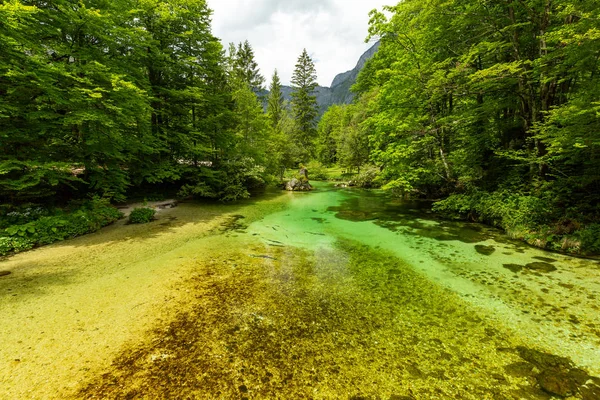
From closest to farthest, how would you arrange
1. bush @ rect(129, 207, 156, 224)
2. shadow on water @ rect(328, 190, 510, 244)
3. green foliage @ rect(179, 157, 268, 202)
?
shadow on water @ rect(328, 190, 510, 244) < bush @ rect(129, 207, 156, 224) < green foliage @ rect(179, 157, 268, 202)

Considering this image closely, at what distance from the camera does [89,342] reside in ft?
10.1

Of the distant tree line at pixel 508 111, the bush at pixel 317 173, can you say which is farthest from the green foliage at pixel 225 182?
the bush at pixel 317 173

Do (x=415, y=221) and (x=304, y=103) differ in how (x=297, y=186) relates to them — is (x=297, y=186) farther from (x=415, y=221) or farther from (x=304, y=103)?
(x=304, y=103)

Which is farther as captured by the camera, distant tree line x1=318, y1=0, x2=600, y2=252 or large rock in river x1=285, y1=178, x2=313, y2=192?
large rock in river x1=285, y1=178, x2=313, y2=192

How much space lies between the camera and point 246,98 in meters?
17.0

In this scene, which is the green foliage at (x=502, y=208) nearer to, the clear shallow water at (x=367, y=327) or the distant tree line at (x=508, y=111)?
the distant tree line at (x=508, y=111)

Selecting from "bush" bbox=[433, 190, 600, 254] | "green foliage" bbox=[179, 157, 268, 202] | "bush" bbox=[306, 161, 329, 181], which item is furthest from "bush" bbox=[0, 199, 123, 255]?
"bush" bbox=[306, 161, 329, 181]

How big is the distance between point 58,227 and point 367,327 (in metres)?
9.06

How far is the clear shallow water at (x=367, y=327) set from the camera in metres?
2.55

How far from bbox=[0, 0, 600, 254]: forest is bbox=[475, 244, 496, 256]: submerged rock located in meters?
1.44

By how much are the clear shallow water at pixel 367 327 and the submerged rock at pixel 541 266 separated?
0.06 m

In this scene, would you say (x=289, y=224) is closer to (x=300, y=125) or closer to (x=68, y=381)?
(x=68, y=381)

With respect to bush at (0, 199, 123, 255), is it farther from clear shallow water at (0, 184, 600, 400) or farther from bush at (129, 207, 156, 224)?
clear shallow water at (0, 184, 600, 400)

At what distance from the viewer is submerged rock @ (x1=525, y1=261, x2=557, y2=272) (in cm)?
534
